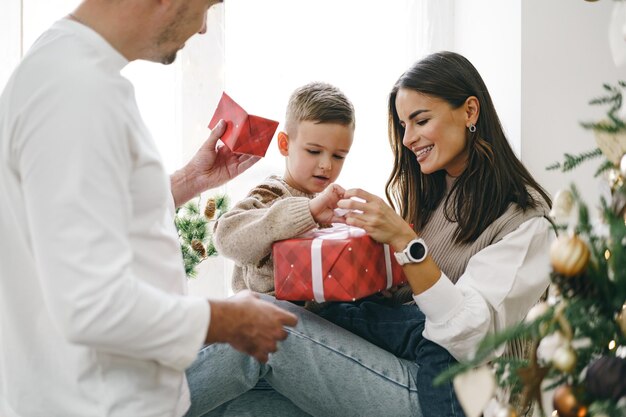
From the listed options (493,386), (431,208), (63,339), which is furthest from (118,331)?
(431,208)

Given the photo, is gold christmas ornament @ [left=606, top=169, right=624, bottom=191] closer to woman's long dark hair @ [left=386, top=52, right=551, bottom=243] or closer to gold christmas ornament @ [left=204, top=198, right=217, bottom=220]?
woman's long dark hair @ [left=386, top=52, right=551, bottom=243]

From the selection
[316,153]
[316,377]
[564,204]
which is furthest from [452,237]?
[564,204]

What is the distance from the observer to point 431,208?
7.02ft

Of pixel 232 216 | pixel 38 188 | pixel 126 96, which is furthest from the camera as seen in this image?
pixel 232 216

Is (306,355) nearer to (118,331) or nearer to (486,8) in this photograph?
(118,331)

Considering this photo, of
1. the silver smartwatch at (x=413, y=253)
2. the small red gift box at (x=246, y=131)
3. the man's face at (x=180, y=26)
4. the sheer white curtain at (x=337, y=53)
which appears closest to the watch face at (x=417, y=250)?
the silver smartwatch at (x=413, y=253)

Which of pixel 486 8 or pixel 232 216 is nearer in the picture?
pixel 232 216

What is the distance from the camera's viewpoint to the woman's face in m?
1.96

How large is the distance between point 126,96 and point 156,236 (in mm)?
232

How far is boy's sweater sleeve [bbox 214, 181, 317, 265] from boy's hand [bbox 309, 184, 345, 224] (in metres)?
0.02

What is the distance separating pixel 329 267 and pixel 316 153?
51 cm

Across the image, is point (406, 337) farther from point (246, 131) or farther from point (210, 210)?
point (210, 210)

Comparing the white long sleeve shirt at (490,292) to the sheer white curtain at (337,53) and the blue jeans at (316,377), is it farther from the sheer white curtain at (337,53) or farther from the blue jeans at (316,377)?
the sheer white curtain at (337,53)

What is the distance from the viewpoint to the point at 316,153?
2064 millimetres
